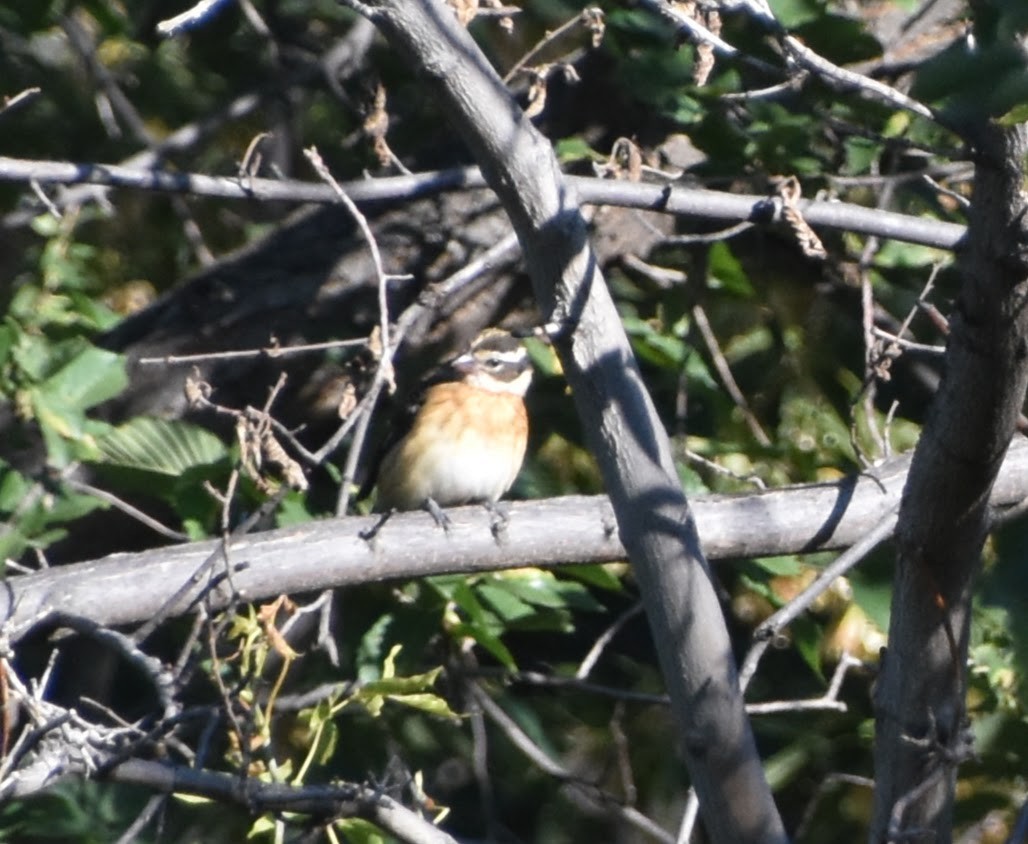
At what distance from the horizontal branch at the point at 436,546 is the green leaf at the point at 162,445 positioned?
0.66 meters

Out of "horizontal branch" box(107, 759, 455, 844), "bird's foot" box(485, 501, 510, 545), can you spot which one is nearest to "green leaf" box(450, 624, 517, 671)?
"bird's foot" box(485, 501, 510, 545)

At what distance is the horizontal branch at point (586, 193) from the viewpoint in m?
3.22

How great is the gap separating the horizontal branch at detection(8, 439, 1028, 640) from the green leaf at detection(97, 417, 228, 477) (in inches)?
26.1

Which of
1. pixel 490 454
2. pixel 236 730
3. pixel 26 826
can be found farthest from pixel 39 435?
pixel 236 730

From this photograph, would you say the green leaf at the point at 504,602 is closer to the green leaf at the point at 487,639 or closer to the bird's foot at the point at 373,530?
the green leaf at the point at 487,639

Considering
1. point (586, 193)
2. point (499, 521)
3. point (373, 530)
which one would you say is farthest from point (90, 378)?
point (586, 193)

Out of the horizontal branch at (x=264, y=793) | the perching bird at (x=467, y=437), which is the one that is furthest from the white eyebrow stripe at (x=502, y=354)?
the horizontal branch at (x=264, y=793)

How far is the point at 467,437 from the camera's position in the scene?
5.19m

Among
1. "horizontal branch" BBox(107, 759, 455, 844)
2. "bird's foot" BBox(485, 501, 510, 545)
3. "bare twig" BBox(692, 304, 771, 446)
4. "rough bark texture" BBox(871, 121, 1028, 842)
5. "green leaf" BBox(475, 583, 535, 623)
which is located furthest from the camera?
"bare twig" BBox(692, 304, 771, 446)

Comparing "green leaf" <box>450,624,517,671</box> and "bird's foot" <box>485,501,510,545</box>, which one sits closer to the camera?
"bird's foot" <box>485,501,510,545</box>

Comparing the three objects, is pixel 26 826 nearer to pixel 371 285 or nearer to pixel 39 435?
pixel 39 435

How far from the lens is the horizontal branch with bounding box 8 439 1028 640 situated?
3215mm

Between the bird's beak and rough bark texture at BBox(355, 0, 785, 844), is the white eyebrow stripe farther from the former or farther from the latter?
rough bark texture at BBox(355, 0, 785, 844)

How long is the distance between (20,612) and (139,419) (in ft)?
3.71
